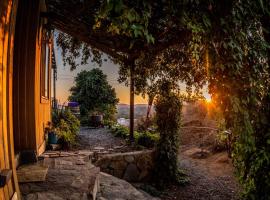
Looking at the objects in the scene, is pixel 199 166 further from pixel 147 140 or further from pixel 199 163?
pixel 147 140

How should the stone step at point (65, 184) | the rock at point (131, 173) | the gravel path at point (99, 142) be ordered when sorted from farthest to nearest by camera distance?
1. the gravel path at point (99, 142)
2. the rock at point (131, 173)
3. the stone step at point (65, 184)

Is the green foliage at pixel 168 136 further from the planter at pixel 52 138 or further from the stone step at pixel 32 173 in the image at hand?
the stone step at pixel 32 173

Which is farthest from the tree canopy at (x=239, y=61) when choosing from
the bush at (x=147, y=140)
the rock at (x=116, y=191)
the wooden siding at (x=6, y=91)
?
the bush at (x=147, y=140)

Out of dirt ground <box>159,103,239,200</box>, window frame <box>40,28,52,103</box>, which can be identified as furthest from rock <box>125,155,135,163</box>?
window frame <box>40,28,52,103</box>

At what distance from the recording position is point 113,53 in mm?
8055

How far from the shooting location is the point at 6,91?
11.7ft

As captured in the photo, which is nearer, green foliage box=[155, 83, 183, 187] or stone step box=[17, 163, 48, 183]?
stone step box=[17, 163, 48, 183]

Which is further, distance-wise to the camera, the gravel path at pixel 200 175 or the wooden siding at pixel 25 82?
the gravel path at pixel 200 175

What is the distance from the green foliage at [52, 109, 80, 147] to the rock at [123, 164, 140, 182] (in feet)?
6.15

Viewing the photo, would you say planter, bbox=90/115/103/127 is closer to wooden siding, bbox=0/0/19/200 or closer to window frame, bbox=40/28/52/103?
window frame, bbox=40/28/52/103

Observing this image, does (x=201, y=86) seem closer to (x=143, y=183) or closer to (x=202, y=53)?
(x=143, y=183)

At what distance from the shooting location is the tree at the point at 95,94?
19.2 meters

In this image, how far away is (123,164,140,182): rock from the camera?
28.4 ft

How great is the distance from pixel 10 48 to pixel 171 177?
6178 millimetres
